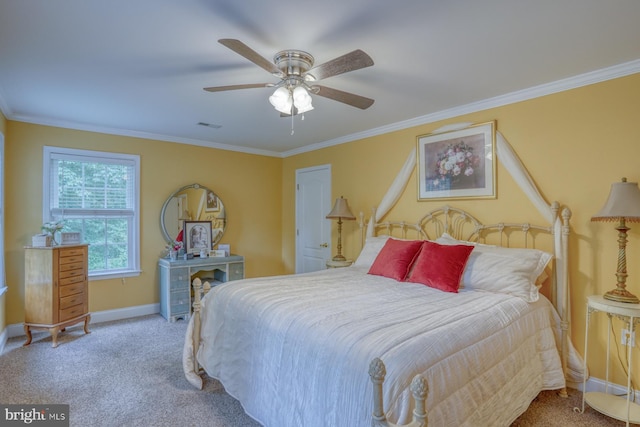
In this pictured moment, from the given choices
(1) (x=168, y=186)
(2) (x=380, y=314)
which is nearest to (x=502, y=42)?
(2) (x=380, y=314)

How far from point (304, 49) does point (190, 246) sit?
3.31m

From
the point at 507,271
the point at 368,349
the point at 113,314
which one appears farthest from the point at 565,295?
the point at 113,314

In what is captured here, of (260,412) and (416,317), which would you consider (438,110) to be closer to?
(416,317)

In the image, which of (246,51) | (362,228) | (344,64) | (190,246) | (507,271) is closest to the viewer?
(246,51)

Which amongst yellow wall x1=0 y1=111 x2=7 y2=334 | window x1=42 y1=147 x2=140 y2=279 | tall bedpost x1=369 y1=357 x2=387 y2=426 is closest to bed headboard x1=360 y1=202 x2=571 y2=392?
tall bedpost x1=369 y1=357 x2=387 y2=426

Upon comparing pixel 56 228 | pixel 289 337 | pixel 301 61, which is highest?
pixel 301 61

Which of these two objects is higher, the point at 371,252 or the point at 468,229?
the point at 468,229

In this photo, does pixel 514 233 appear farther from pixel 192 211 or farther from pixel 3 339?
pixel 3 339

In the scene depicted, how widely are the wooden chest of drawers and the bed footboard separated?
358 centimetres

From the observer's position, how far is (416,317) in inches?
71.6

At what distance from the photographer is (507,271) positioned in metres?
2.48

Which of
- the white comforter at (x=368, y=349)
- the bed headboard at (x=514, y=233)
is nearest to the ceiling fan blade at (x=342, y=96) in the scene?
the white comforter at (x=368, y=349)

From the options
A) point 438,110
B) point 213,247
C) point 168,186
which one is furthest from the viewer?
point 213,247

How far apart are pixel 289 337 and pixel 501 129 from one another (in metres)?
2.70
